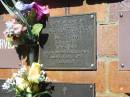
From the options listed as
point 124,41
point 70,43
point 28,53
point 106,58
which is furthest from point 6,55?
point 124,41

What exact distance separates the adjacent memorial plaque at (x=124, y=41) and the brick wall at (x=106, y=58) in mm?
32

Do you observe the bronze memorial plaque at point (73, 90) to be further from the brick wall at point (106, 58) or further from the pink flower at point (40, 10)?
the pink flower at point (40, 10)

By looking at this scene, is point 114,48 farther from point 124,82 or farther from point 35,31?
point 35,31

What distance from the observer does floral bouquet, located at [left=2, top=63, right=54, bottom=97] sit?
2613mm

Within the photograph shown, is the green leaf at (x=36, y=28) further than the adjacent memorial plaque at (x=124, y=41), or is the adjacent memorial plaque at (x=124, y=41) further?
the green leaf at (x=36, y=28)

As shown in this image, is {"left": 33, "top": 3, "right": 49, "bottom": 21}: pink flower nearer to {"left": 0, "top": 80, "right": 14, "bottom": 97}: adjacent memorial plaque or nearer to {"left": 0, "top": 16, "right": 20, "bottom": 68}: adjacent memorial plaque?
{"left": 0, "top": 16, "right": 20, "bottom": 68}: adjacent memorial plaque

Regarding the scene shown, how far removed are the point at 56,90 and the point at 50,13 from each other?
0.46 meters

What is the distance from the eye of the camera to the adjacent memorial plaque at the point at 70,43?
2.63 meters

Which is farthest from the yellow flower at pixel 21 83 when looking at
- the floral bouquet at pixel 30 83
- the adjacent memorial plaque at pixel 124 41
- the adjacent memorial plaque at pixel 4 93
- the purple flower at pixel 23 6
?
the adjacent memorial plaque at pixel 124 41

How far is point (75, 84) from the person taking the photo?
265cm

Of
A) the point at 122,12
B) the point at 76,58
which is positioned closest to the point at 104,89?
the point at 76,58

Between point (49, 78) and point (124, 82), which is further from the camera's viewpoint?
point (49, 78)

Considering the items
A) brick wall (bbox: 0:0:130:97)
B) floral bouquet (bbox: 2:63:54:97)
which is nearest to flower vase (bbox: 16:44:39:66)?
floral bouquet (bbox: 2:63:54:97)

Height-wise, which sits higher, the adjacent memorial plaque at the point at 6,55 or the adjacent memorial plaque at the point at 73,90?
the adjacent memorial plaque at the point at 6,55
